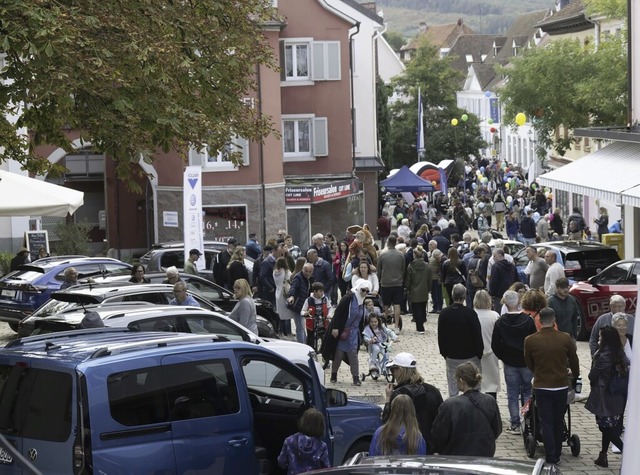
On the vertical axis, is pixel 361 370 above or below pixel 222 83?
below

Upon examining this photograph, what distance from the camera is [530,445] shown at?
501 inches

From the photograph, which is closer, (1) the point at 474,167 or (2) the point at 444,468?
(2) the point at 444,468

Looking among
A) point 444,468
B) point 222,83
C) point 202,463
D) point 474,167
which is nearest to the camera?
point 444,468

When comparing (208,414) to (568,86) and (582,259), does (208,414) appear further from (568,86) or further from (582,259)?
(568,86)

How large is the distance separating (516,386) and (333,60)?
1274 inches

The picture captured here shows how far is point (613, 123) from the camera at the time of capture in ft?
142

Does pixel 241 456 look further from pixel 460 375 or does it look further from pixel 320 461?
pixel 460 375

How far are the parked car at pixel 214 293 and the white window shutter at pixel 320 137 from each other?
23.5 m

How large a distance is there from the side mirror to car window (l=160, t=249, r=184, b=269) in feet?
57.2

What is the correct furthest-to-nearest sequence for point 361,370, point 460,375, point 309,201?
point 309,201, point 361,370, point 460,375

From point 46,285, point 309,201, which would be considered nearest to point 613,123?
point 309,201

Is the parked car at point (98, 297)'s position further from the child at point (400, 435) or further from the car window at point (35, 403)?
the child at point (400, 435)

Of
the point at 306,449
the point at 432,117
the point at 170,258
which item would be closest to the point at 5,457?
the point at 306,449

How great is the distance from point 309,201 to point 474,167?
38.3 m
